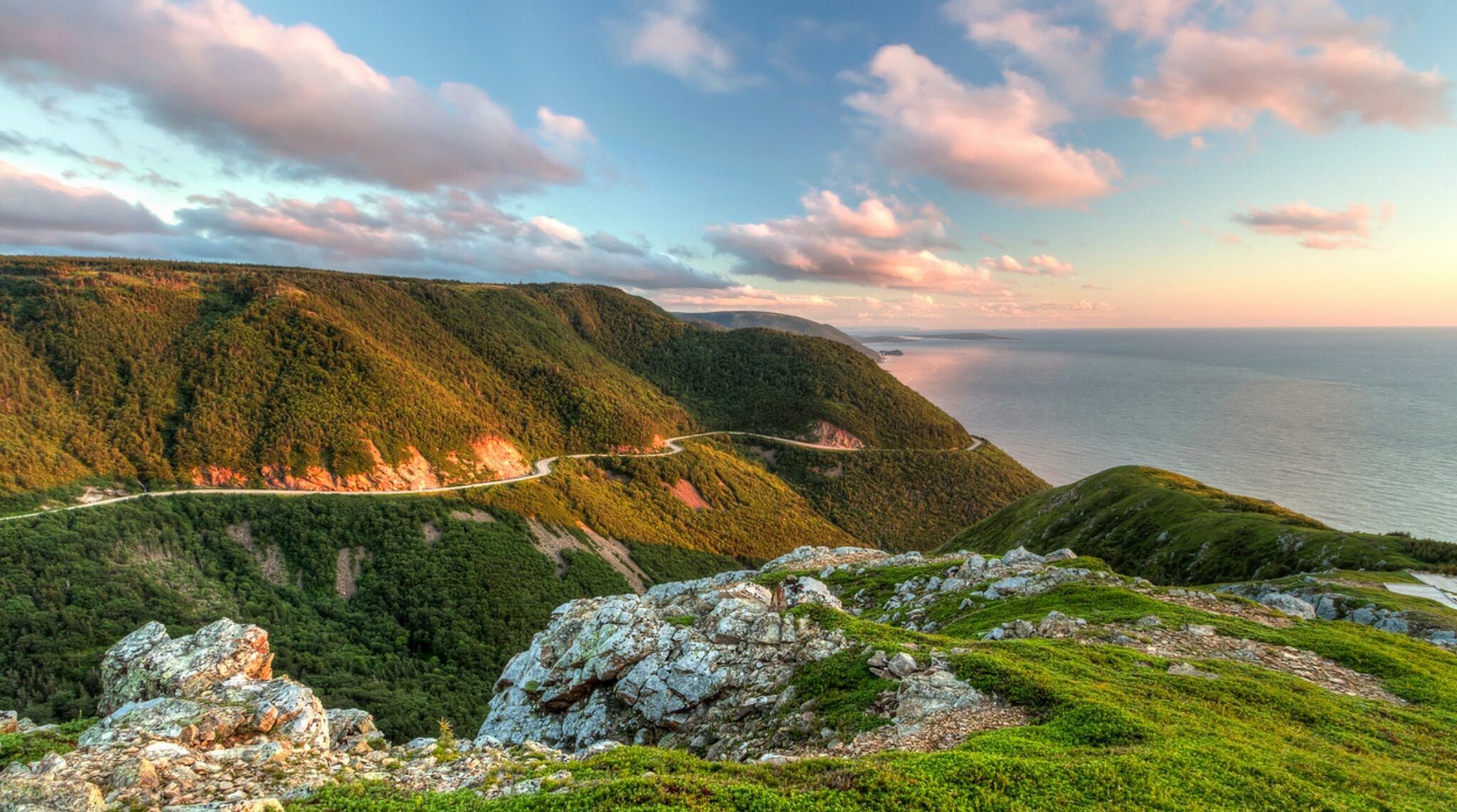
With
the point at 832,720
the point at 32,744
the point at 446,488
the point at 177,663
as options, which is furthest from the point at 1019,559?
the point at 446,488

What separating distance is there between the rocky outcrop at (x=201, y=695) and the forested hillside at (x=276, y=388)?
89.8 metres

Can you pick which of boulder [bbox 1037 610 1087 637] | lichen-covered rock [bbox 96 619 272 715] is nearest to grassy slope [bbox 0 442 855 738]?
lichen-covered rock [bbox 96 619 272 715]

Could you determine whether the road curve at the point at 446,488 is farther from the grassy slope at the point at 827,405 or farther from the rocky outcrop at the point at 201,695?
the rocky outcrop at the point at 201,695

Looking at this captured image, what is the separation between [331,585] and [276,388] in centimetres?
4781

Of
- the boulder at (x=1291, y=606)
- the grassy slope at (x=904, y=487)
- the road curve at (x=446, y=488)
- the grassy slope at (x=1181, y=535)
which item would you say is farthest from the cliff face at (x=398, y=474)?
the boulder at (x=1291, y=606)

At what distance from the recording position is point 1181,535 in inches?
1972

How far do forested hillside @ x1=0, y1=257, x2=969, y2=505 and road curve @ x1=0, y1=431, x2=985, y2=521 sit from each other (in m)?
2.23

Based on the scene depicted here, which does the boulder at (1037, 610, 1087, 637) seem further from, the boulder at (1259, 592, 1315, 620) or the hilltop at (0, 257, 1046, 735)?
the hilltop at (0, 257, 1046, 735)

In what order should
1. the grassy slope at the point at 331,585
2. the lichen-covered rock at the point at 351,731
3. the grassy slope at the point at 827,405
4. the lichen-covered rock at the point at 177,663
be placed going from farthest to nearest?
the grassy slope at the point at 827,405 < the grassy slope at the point at 331,585 < the lichen-covered rock at the point at 177,663 < the lichen-covered rock at the point at 351,731

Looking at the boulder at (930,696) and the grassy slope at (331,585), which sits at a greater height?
the boulder at (930,696)

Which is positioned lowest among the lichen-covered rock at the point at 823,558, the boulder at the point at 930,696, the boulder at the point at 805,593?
the lichen-covered rock at the point at 823,558

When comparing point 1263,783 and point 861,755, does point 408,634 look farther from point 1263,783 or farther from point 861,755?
point 1263,783

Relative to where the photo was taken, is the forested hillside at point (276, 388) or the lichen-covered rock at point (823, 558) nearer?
the lichen-covered rock at point (823, 558)

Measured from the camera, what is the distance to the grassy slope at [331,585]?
52031 mm
